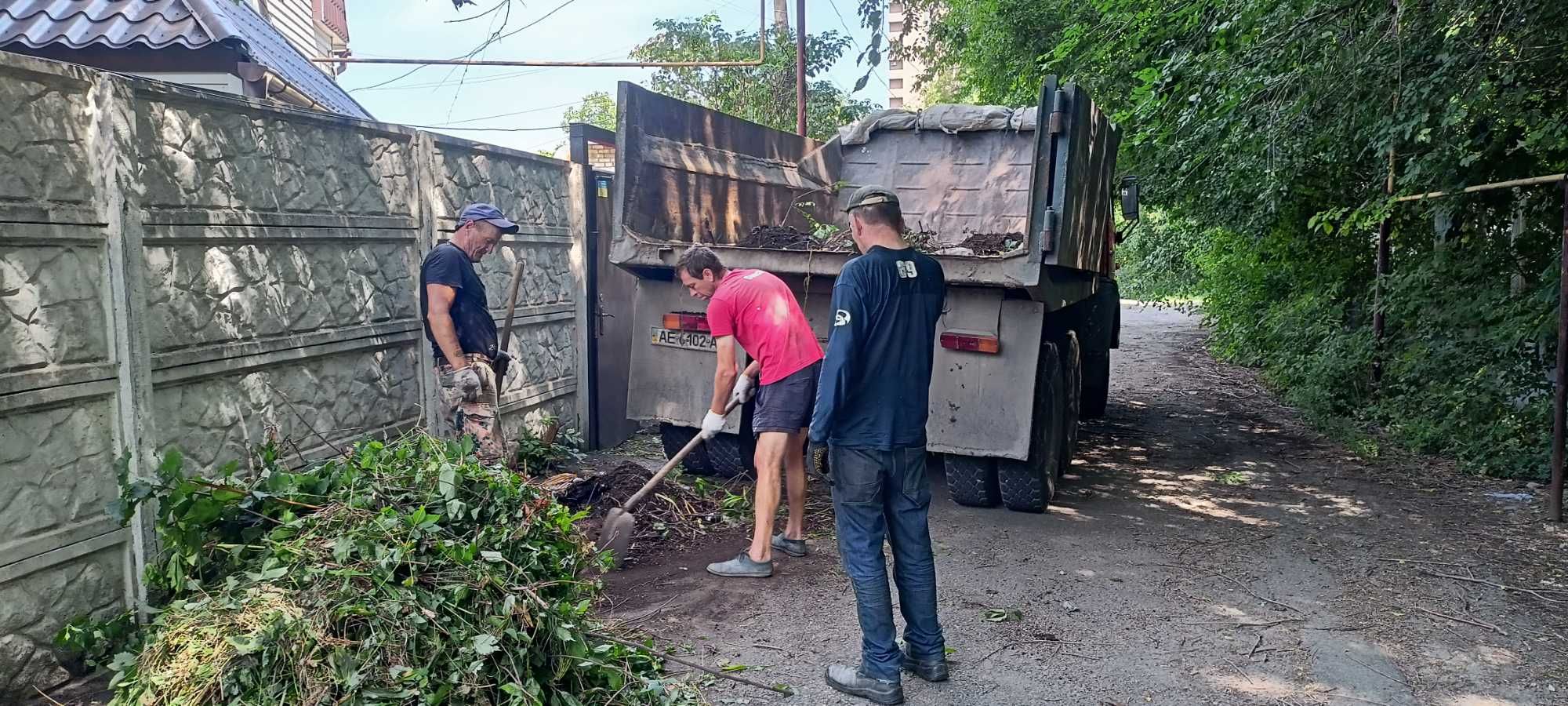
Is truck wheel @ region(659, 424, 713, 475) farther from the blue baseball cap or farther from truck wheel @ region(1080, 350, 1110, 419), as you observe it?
truck wheel @ region(1080, 350, 1110, 419)

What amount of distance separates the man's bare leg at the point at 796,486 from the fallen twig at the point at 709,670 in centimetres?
138

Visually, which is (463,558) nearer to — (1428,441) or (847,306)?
(847,306)

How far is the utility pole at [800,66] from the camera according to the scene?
1391 centimetres

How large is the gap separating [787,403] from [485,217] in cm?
185

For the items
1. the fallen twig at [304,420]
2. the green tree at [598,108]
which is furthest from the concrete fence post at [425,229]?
the green tree at [598,108]

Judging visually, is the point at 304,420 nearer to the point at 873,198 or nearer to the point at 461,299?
the point at 461,299

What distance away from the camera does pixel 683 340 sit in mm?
6117

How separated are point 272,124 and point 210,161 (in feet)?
1.51

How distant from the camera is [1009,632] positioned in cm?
411

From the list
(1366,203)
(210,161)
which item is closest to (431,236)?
(210,161)

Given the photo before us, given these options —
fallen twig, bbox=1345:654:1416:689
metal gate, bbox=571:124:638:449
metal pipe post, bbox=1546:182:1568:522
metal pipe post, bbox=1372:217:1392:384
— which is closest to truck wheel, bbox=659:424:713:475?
metal gate, bbox=571:124:638:449

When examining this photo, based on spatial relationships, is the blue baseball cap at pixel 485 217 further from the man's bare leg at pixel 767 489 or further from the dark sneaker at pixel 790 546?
the dark sneaker at pixel 790 546

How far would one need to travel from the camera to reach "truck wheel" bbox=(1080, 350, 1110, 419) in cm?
909

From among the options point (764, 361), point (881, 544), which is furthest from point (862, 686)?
point (764, 361)
